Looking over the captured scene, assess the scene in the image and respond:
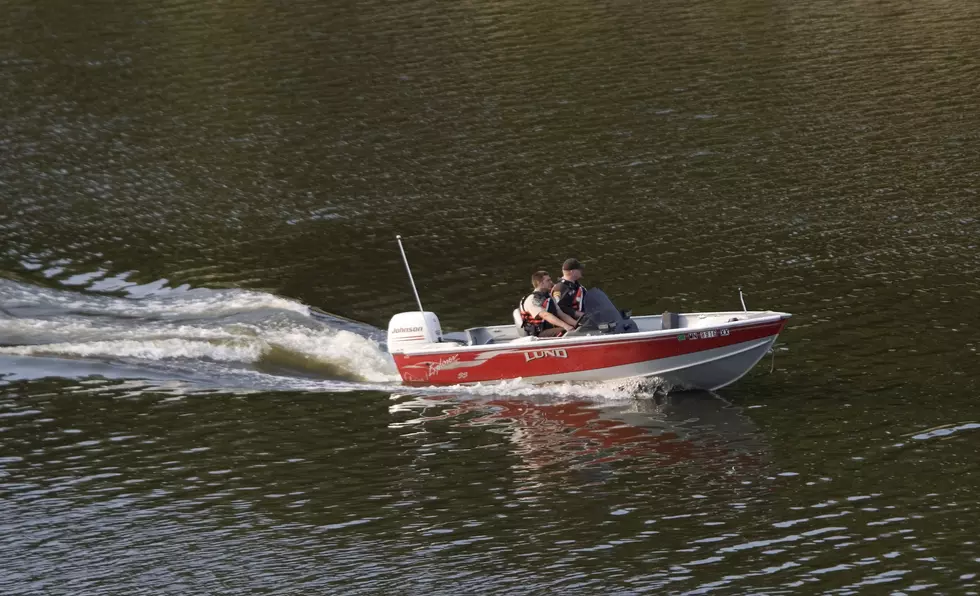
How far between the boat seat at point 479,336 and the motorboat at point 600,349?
2 centimetres

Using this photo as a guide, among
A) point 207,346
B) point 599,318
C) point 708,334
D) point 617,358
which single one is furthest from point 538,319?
point 207,346

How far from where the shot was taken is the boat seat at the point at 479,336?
22625mm

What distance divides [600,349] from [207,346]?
745 cm

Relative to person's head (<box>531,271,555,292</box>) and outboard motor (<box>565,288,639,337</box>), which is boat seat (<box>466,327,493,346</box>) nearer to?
person's head (<box>531,271,555,292</box>)

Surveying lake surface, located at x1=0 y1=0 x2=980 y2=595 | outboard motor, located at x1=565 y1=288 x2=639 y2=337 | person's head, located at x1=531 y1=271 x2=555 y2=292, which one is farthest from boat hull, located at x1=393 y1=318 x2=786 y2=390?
person's head, located at x1=531 y1=271 x2=555 y2=292

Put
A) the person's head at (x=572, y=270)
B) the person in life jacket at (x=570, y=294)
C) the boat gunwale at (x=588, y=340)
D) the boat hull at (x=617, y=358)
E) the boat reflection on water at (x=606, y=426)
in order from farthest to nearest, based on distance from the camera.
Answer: the person in life jacket at (x=570, y=294) < the person's head at (x=572, y=270) < the boat hull at (x=617, y=358) < the boat gunwale at (x=588, y=340) < the boat reflection on water at (x=606, y=426)

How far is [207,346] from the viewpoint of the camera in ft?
77.8

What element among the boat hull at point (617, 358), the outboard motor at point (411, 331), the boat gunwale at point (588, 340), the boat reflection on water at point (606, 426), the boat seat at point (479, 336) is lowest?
the boat reflection on water at point (606, 426)

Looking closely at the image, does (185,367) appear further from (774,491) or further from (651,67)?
(651,67)

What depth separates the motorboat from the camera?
815 inches

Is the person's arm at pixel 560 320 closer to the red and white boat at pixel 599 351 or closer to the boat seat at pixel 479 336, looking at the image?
the red and white boat at pixel 599 351

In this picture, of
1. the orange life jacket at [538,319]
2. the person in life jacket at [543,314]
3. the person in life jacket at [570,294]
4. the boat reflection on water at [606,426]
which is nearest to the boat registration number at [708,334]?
the boat reflection on water at [606,426]

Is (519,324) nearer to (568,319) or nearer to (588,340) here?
(568,319)

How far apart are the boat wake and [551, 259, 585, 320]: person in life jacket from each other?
49.7 inches
